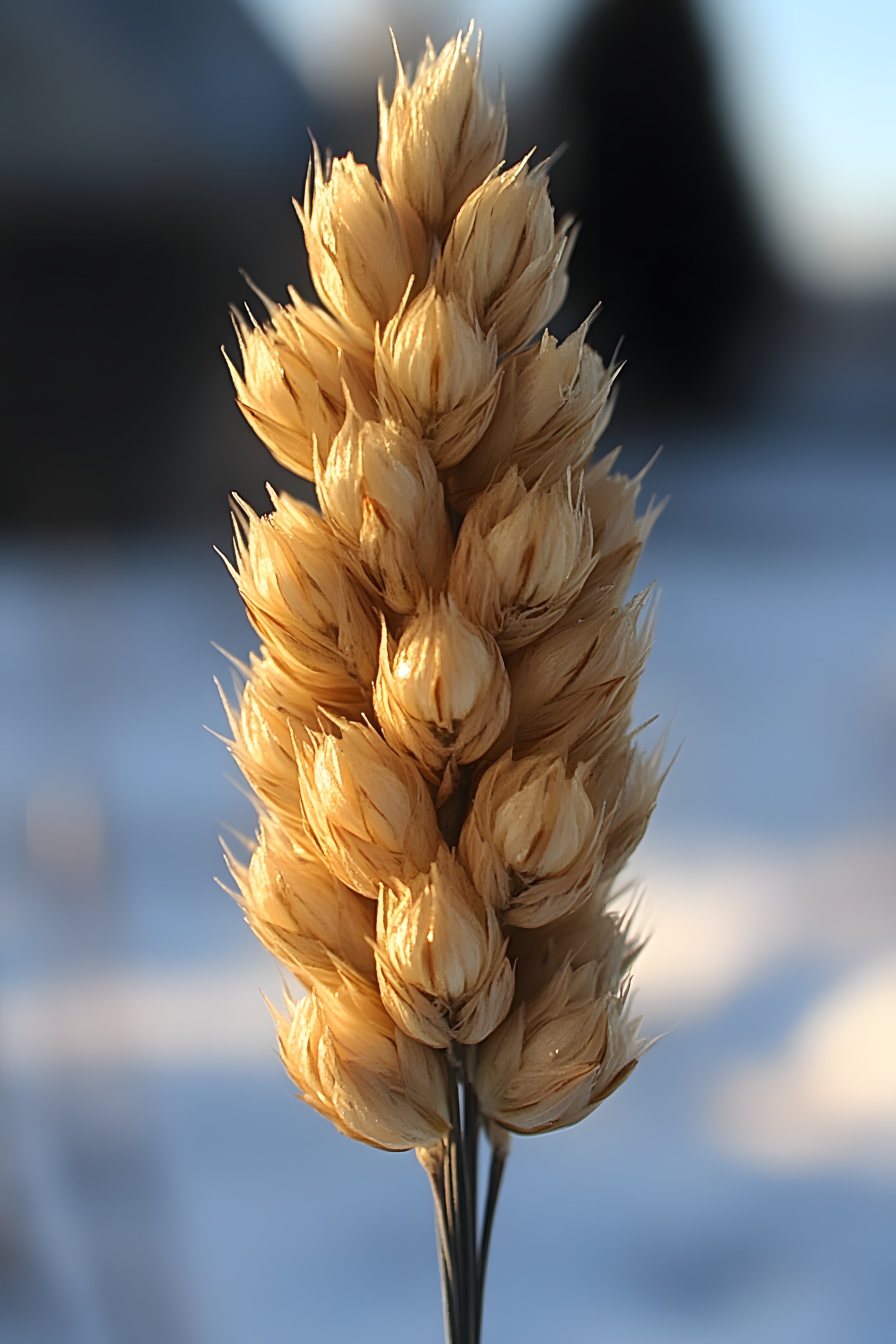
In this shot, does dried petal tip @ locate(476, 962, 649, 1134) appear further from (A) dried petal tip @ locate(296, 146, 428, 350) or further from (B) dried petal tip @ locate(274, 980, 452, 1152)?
(A) dried petal tip @ locate(296, 146, 428, 350)

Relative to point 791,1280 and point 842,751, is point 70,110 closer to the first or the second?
point 842,751

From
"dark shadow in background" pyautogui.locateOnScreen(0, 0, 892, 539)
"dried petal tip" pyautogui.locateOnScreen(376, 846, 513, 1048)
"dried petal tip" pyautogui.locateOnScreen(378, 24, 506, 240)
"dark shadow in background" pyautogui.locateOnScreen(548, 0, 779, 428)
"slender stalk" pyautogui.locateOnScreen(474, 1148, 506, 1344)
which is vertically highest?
"dark shadow in background" pyautogui.locateOnScreen(548, 0, 779, 428)

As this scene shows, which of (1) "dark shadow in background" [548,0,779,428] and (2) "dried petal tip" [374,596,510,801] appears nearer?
(2) "dried petal tip" [374,596,510,801]

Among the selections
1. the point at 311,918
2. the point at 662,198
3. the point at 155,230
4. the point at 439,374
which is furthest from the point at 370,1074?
the point at 662,198

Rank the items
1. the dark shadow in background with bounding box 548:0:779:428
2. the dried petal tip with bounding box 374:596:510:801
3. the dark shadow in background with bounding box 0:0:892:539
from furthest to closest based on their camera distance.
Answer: the dark shadow in background with bounding box 548:0:779:428, the dark shadow in background with bounding box 0:0:892:539, the dried petal tip with bounding box 374:596:510:801

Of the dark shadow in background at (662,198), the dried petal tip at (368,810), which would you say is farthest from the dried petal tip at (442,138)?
the dark shadow in background at (662,198)

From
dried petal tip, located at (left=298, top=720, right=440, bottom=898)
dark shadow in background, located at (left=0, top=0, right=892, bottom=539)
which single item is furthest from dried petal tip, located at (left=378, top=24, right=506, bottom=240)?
dark shadow in background, located at (left=0, top=0, right=892, bottom=539)

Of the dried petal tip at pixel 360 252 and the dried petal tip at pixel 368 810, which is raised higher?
the dried petal tip at pixel 360 252

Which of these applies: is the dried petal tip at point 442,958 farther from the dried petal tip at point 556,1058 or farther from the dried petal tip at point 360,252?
the dried petal tip at point 360,252
